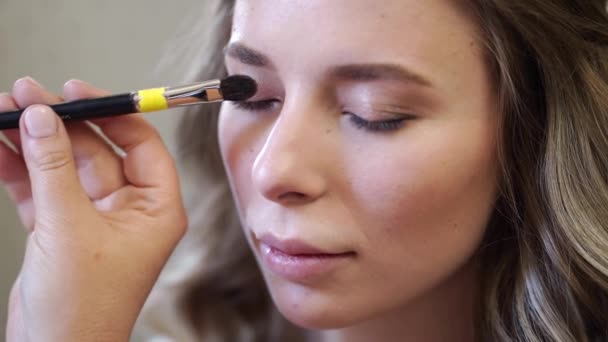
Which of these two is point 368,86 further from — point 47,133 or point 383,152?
point 47,133

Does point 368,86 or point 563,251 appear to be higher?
point 368,86

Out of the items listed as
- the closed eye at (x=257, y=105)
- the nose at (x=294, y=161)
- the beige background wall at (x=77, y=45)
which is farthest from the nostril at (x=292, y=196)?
the beige background wall at (x=77, y=45)

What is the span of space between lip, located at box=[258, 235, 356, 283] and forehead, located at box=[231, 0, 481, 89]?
17 centimetres

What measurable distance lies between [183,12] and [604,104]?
726 millimetres

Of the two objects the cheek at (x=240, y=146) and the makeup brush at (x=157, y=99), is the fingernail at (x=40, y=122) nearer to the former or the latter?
the makeup brush at (x=157, y=99)

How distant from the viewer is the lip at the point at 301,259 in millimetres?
605

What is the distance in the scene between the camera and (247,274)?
0.96 meters

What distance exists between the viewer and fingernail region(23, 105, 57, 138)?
1.97 feet

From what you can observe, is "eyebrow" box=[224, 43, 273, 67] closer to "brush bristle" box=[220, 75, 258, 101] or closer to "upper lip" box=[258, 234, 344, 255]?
"brush bristle" box=[220, 75, 258, 101]

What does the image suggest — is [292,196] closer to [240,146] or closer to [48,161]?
[240,146]

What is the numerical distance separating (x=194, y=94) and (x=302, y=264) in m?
0.20

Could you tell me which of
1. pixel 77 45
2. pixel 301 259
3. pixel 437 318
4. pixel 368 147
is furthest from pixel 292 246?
pixel 77 45

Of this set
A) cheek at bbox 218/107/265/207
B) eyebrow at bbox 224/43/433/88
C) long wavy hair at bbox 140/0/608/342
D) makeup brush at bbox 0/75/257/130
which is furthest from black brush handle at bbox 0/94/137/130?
long wavy hair at bbox 140/0/608/342

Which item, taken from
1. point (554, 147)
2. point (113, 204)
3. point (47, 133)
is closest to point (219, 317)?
point (113, 204)
